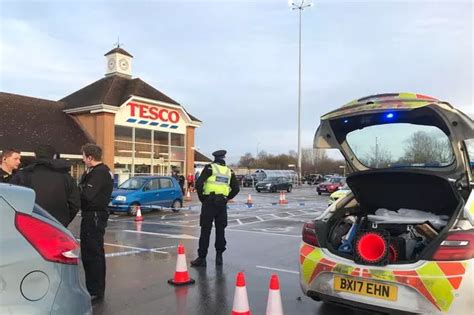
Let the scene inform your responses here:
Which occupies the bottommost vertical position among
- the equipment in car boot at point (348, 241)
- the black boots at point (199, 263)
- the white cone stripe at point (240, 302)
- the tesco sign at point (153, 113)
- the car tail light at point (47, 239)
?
A: the black boots at point (199, 263)

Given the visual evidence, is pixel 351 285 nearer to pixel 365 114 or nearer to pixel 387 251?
pixel 387 251

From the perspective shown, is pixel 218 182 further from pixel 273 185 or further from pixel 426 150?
pixel 273 185

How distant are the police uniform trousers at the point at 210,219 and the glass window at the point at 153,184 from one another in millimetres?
10487

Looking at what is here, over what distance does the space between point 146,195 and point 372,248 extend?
Result: 1387cm

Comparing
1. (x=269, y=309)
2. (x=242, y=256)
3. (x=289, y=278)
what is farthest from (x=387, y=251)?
(x=242, y=256)

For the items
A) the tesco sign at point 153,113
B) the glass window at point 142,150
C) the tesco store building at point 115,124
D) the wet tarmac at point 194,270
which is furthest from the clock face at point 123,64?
the wet tarmac at point 194,270

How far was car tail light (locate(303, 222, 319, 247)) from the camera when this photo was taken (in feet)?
16.3

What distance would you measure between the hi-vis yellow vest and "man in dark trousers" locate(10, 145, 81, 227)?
2883mm

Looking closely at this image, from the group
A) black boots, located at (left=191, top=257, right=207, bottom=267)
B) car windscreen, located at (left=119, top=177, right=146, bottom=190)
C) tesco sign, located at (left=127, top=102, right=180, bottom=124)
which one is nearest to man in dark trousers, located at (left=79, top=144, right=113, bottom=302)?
black boots, located at (left=191, top=257, right=207, bottom=267)

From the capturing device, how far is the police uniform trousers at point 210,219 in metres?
7.76

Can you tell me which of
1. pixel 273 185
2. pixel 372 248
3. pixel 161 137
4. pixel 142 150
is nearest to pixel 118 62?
pixel 161 137

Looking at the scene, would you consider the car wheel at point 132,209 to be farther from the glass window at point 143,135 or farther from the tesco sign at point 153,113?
the glass window at point 143,135

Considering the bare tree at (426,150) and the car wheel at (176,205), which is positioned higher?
the bare tree at (426,150)

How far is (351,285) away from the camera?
443cm
